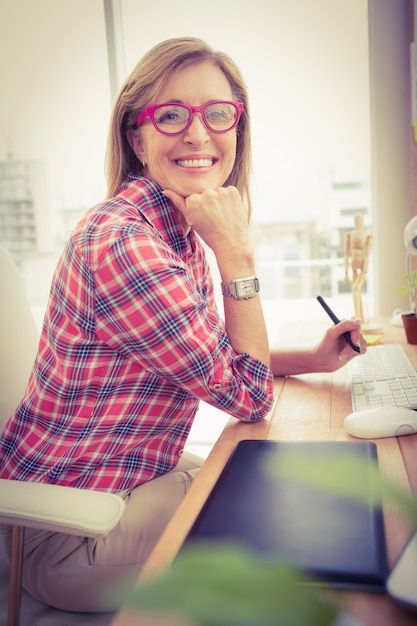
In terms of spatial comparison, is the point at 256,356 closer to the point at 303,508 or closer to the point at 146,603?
the point at 303,508

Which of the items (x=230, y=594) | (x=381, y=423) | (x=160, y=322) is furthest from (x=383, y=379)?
(x=230, y=594)

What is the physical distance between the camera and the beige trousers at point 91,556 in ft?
3.06

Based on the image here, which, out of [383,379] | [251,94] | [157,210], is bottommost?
[383,379]

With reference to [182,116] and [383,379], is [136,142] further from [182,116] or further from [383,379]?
[383,379]

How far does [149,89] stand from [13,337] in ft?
1.92

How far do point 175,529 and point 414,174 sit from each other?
6.68 ft

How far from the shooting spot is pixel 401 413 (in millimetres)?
923

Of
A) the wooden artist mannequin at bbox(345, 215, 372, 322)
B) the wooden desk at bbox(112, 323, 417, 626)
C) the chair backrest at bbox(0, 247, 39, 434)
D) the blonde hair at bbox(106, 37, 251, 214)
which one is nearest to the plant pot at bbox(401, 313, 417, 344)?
the wooden desk at bbox(112, 323, 417, 626)

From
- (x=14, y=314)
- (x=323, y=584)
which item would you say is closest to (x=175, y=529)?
(x=323, y=584)

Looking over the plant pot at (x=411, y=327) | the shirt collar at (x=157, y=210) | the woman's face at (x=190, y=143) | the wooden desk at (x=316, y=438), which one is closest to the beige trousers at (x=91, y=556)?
the wooden desk at (x=316, y=438)

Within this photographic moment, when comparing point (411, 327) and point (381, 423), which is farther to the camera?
point (411, 327)

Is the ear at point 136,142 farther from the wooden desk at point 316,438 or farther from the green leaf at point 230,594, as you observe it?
the green leaf at point 230,594

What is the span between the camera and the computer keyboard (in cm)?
106

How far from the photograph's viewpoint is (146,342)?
0.93 metres
